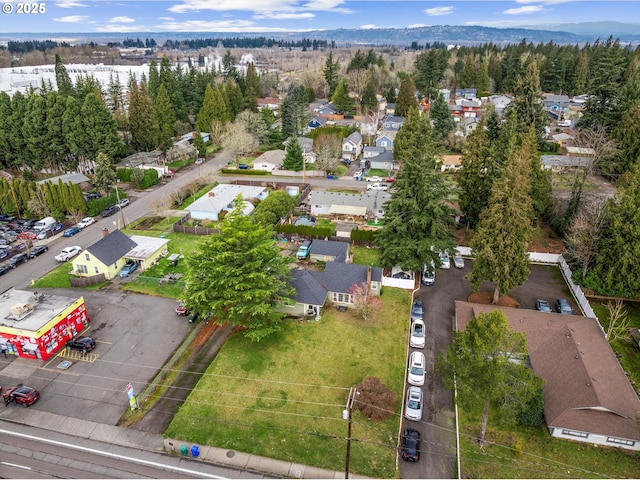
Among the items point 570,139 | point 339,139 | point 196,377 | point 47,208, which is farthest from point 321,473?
point 570,139

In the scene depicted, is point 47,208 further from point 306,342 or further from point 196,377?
point 306,342

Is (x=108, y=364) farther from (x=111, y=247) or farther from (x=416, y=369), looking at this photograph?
(x=416, y=369)

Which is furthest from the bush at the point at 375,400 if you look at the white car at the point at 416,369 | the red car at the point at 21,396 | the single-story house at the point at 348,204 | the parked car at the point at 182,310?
the single-story house at the point at 348,204

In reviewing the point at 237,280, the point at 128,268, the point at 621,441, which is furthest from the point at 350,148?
the point at 621,441

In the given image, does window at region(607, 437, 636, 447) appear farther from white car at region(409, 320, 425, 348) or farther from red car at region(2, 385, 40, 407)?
red car at region(2, 385, 40, 407)

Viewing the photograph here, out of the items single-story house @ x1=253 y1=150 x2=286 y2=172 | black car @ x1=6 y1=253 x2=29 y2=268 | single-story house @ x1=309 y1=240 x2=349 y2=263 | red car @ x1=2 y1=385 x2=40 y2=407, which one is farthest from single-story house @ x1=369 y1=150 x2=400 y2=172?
red car @ x1=2 y1=385 x2=40 y2=407
